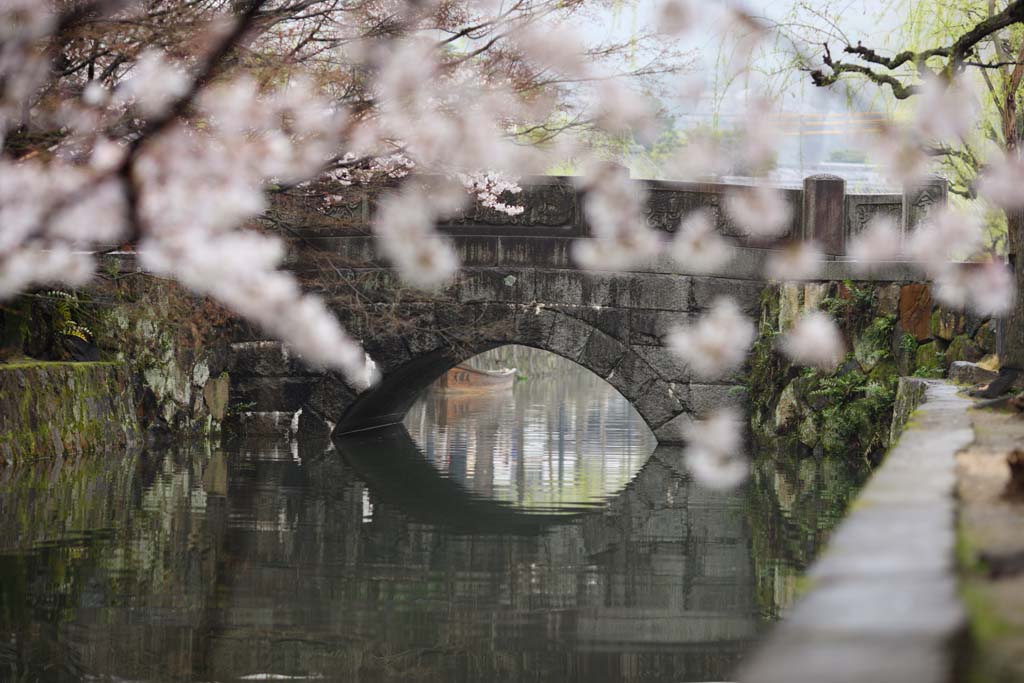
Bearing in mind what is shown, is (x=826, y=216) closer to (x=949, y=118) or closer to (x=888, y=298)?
(x=888, y=298)


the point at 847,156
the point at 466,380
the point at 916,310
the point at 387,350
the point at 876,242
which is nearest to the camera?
the point at 916,310

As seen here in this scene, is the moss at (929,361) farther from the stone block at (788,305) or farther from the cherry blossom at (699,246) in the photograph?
the cherry blossom at (699,246)

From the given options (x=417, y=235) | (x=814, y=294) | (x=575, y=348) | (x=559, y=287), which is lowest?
(x=575, y=348)

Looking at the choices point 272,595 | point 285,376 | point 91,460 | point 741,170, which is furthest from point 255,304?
point 741,170

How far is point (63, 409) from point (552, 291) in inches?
177

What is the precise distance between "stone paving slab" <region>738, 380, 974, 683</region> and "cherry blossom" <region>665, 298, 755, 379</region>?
31.6 ft

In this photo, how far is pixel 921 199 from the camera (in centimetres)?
1159

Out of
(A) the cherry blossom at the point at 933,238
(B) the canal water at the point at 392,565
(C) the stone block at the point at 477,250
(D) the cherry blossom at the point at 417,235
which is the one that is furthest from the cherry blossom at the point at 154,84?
(A) the cherry blossom at the point at 933,238

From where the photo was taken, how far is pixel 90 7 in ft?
13.3

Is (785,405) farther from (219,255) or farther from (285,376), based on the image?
(219,255)

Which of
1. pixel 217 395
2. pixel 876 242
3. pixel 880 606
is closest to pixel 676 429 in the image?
pixel 876 242

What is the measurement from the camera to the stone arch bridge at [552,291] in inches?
476

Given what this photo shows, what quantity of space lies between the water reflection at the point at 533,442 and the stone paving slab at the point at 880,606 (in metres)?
6.44

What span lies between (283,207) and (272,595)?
6.44 metres
